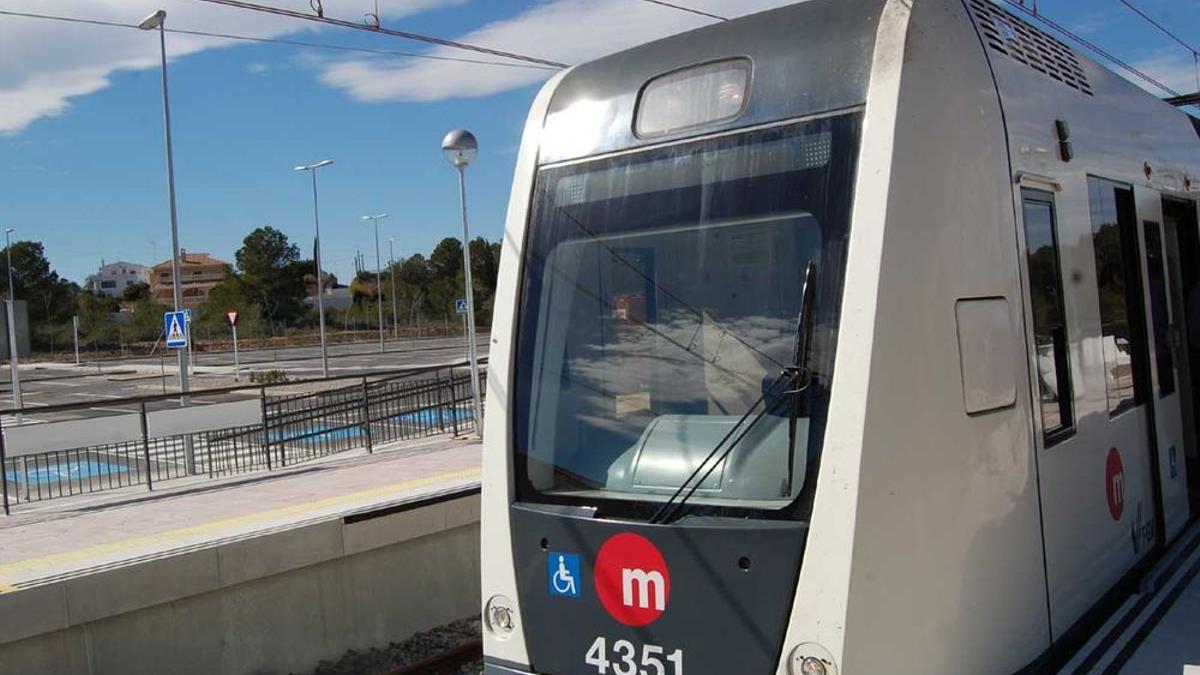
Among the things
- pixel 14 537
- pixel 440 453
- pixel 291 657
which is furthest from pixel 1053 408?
pixel 440 453

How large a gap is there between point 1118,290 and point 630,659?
3070 millimetres

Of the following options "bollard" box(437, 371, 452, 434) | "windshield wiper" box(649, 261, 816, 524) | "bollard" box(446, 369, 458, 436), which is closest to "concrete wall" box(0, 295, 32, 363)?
"bollard" box(437, 371, 452, 434)

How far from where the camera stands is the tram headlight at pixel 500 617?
3879 mm

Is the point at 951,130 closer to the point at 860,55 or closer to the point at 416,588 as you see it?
the point at 860,55

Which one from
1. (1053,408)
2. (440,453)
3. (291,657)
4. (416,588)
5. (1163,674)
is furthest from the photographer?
(440,453)

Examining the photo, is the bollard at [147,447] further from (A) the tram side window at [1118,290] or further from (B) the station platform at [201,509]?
A: (A) the tram side window at [1118,290]

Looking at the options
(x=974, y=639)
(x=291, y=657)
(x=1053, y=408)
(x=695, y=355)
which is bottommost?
(x=291, y=657)

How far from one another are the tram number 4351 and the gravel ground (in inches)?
157

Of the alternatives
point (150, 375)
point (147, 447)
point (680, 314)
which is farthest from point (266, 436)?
point (150, 375)

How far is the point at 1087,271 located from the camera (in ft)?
14.7

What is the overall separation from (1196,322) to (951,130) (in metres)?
3.33

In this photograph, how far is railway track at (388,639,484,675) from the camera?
7141mm

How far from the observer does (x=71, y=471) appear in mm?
12695

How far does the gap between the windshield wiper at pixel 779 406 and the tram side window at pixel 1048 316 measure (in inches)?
42.3
